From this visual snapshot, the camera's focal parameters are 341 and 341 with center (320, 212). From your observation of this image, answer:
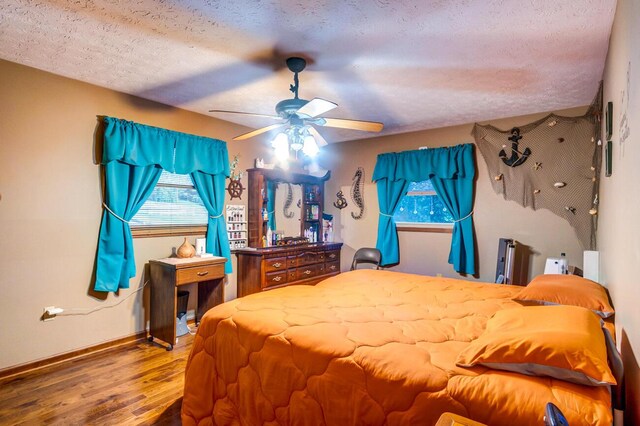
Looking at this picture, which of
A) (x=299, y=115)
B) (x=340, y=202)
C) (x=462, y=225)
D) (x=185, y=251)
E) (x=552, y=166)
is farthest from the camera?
(x=340, y=202)

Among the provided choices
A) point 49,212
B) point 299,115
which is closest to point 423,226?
point 299,115

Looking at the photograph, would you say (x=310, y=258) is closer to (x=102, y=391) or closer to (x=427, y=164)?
(x=427, y=164)

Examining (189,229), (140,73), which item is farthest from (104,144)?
(189,229)

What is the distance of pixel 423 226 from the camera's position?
15.5 ft

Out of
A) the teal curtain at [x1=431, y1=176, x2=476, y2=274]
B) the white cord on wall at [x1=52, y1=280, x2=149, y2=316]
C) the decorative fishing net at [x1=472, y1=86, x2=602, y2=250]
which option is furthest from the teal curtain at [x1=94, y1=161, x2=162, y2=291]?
the decorative fishing net at [x1=472, y1=86, x2=602, y2=250]

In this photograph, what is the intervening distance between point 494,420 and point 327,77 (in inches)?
103

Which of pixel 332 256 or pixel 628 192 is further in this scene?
pixel 332 256

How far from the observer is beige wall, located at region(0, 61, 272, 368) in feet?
8.97

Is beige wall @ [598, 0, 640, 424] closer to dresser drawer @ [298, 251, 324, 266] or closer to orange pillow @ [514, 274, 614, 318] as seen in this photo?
orange pillow @ [514, 274, 614, 318]

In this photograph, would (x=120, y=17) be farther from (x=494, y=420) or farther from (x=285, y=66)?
(x=494, y=420)

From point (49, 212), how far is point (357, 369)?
2990 millimetres

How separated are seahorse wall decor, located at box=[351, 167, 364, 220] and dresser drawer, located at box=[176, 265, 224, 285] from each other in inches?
94.3

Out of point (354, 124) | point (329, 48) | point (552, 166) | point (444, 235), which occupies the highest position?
point (329, 48)

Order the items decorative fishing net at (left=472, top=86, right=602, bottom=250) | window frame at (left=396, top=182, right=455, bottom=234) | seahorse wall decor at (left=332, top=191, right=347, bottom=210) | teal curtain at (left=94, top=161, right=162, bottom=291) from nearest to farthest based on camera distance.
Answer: teal curtain at (left=94, top=161, right=162, bottom=291) → decorative fishing net at (left=472, top=86, right=602, bottom=250) → window frame at (left=396, top=182, right=455, bottom=234) → seahorse wall decor at (left=332, top=191, right=347, bottom=210)
